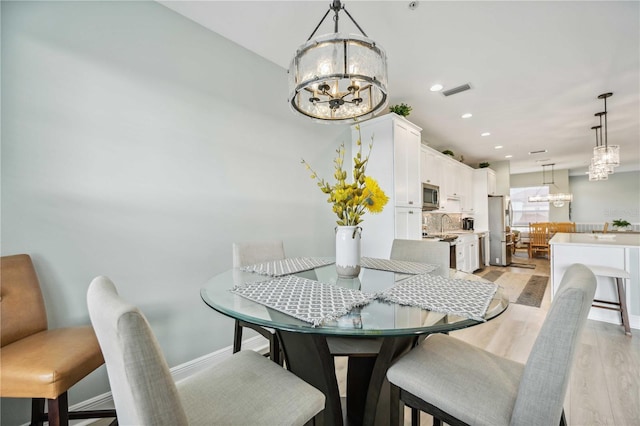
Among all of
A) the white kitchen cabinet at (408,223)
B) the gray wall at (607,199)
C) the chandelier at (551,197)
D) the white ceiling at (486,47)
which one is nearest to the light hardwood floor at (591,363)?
the white kitchen cabinet at (408,223)

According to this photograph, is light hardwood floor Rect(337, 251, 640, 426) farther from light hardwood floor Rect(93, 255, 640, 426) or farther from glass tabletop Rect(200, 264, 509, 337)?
glass tabletop Rect(200, 264, 509, 337)

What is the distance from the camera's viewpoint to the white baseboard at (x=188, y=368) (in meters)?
1.45

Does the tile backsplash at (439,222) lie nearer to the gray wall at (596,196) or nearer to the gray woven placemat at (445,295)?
the gray woven placemat at (445,295)

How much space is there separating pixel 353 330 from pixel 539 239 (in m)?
8.88

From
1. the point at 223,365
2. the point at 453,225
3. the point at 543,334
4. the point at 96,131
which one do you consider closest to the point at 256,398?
the point at 223,365

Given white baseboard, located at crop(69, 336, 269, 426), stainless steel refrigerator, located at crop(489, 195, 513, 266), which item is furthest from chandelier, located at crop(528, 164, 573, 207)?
white baseboard, located at crop(69, 336, 269, 426)

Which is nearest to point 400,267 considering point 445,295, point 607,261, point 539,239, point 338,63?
point 445,295

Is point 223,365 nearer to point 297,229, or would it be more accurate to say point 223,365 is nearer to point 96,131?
point 96,131

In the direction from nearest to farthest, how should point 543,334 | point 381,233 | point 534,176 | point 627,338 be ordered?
point 543,334, point 627,338, point 381,233, point 534,176

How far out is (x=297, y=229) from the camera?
105 inches

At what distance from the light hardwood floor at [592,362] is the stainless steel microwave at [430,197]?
169 cm

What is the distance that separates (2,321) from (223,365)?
108cm

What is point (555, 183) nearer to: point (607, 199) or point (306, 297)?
point (607, 199)

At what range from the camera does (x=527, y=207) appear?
31.4ft
